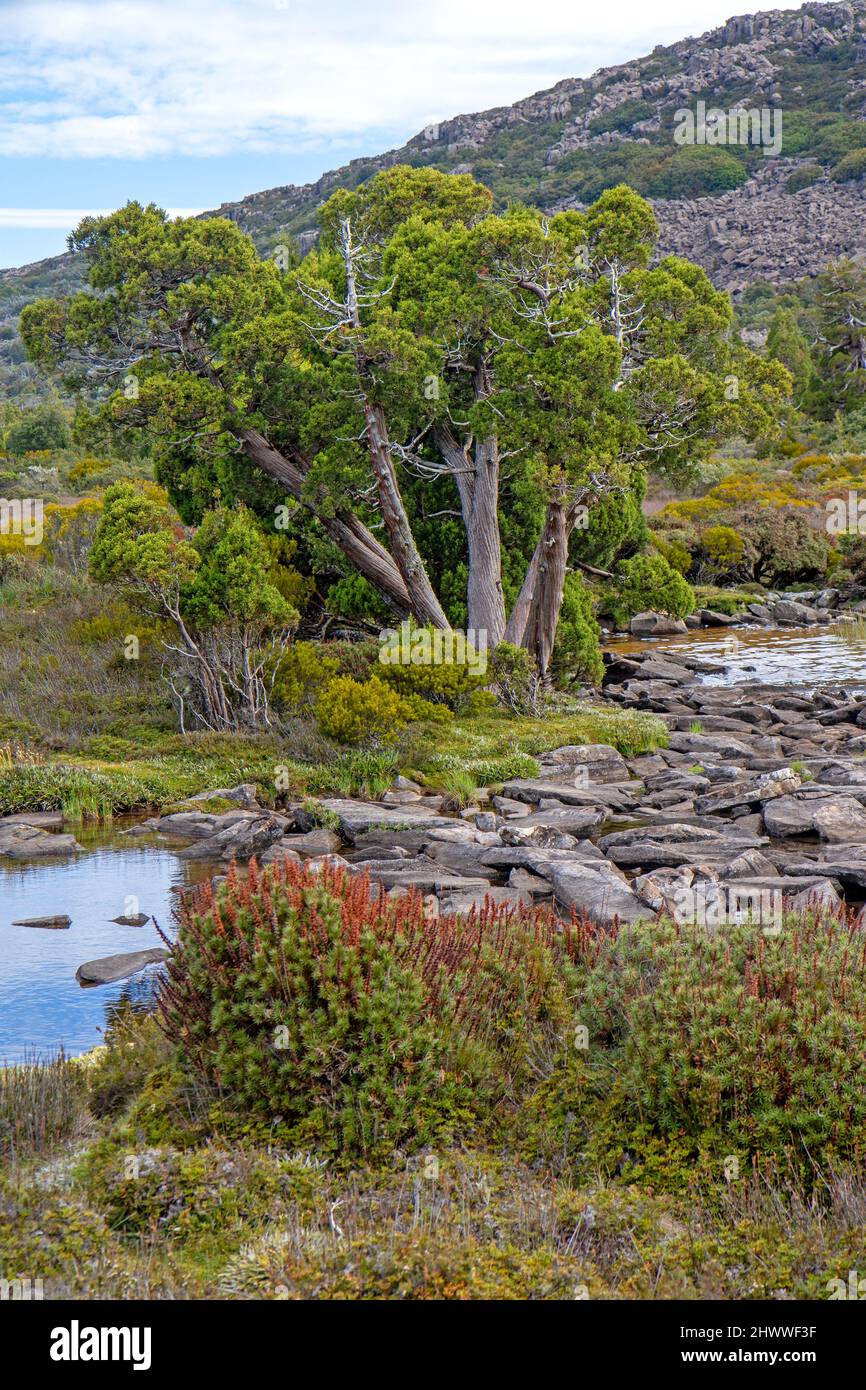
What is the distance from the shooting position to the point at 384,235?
1938 centimetres

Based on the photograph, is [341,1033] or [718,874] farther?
[718,874]

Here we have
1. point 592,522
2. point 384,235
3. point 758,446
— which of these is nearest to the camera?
point 384,235

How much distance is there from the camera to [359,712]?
46.1 feet

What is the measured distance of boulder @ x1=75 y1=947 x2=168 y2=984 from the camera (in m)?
7.83

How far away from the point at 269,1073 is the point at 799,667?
19799 mm

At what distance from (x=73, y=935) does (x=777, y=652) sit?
19.7 meters

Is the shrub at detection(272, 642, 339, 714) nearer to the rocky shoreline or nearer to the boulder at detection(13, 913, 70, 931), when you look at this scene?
the rocky shoreline

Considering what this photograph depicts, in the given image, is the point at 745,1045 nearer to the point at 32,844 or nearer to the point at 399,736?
the point at 32,844

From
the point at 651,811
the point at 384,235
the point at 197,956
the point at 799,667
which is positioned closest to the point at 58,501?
the point at 384,235

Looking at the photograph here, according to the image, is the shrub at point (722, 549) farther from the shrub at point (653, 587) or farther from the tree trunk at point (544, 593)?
the tree trunk at point (544, 593)

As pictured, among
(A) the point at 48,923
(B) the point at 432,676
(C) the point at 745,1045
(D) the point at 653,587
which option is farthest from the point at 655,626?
(C) the point at 745,1045

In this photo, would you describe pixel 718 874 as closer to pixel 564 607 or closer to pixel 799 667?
pixel 564 607

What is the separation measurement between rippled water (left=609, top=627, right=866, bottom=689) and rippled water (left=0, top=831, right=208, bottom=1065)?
44.8 feet
